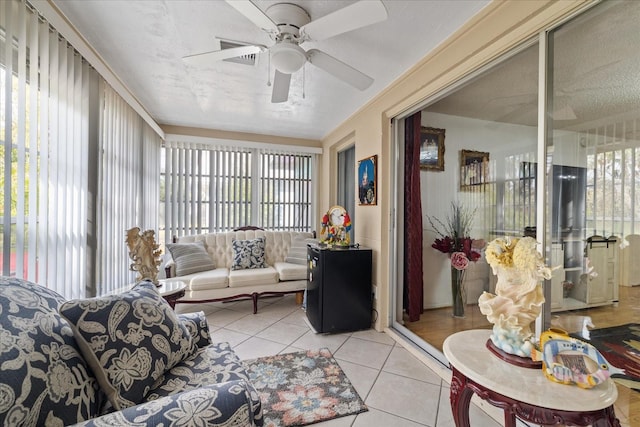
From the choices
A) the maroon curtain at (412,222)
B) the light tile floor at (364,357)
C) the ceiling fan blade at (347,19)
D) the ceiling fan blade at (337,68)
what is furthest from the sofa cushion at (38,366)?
the maroon curtain at (412,222)

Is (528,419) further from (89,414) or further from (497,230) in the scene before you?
(497,230)

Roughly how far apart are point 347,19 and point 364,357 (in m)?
2.46

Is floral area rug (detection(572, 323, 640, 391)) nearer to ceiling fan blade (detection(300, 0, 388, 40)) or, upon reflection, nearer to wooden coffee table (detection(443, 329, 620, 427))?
wooden coffee table (detection(443, 329, 620, 427))

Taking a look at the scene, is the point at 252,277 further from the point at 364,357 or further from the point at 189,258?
the point at 364,357

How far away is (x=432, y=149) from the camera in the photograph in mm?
3232

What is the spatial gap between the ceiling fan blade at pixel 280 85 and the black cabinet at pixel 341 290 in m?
1.48

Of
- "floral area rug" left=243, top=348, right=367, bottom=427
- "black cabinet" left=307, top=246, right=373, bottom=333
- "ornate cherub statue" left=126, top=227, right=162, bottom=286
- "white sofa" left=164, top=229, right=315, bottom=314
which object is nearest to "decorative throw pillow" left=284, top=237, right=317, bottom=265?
"white sofa" left=164, top=229, right=315, bottom=314

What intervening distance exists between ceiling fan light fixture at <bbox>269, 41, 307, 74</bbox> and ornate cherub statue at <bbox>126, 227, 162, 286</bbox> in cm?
187

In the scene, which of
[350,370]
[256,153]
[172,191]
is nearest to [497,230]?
[350,370]

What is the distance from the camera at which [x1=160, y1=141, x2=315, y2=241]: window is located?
162 inches

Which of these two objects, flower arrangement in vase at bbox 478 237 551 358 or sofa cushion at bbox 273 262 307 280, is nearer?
flower arrangement in vase at bbox 478 237 551 358

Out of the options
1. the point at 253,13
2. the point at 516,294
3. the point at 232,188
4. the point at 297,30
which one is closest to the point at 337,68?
the point at 297,30

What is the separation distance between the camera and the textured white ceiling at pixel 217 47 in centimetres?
164

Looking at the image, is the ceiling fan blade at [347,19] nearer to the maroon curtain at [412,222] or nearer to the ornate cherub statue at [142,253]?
the maroon curtain at [412,222]
